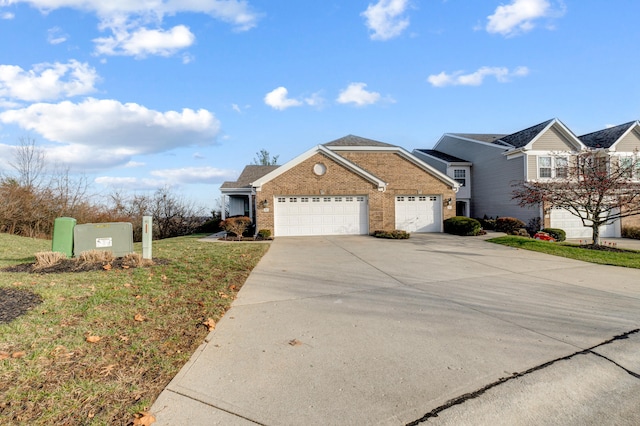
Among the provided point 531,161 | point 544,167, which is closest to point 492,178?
point 531,161

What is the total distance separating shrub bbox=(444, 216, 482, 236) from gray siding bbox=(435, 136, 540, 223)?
4031mm

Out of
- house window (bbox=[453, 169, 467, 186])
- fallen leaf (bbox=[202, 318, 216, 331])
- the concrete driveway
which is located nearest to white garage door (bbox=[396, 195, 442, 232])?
house window (bbox=[453, 169, 467, 186])

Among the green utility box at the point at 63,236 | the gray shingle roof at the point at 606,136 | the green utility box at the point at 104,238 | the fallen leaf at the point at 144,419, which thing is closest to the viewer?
the fallen leaf at the point at 144,419

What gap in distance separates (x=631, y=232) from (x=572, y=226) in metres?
3.21

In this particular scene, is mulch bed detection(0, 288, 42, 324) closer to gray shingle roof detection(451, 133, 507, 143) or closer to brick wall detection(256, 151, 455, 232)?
brick wall detection(256, 151, 455, 232)

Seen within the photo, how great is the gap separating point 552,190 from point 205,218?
22088 millimetres

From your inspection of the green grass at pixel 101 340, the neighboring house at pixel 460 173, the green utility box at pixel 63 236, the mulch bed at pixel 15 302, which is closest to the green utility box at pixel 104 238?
the green utility box at pixel 63 236

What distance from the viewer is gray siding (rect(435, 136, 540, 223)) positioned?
66.7 feet

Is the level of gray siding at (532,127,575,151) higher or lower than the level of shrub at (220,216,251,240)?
higher

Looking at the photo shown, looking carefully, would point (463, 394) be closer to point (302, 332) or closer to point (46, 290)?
point (302, 332)

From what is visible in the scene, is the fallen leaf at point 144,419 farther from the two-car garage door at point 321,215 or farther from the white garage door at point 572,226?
the white garage door at point 572,226

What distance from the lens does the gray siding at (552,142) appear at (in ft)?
66.3

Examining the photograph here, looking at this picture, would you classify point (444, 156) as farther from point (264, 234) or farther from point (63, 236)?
point (63, 236)

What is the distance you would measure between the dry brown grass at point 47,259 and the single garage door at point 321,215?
10.2m
